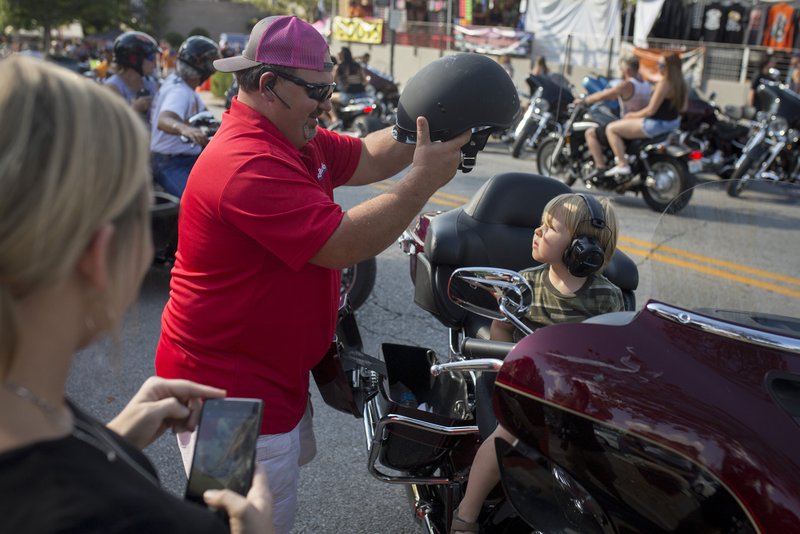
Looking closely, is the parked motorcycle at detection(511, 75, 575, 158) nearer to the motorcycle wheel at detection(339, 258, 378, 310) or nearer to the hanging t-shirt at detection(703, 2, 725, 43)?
the motorcycle wheel at detection(339, 258, 378, 310)

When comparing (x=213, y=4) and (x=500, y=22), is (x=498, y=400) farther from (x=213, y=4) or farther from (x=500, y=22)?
(x=213, y=4)

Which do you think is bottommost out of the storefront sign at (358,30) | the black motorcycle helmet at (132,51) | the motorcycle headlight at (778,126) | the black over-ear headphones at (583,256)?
the storefront sign at (358,30)

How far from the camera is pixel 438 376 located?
320 centimetres

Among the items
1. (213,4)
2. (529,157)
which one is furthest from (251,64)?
(213,4)

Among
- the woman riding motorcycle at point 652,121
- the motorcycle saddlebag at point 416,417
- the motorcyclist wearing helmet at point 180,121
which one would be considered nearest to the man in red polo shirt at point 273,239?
the motorcycle saddlebag at point 416,417

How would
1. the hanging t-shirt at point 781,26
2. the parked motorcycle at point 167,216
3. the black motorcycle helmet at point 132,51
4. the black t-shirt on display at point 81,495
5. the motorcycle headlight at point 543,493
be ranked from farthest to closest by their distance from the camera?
the hanging t-shirt at point 781,26
the black motorcycle helmet at point 132,51
the parked motorcycle at point 167,216
the motorcycle headlight at point 543,493
the black t-shirt on display at point 81,495

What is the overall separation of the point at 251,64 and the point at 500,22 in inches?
1070

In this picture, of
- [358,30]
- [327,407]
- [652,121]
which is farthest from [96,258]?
[358,30]

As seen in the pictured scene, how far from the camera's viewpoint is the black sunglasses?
2.30 metres

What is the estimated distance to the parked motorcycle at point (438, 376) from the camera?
8.60 ft

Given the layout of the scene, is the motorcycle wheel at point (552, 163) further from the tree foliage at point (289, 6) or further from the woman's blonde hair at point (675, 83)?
the tree foliage at point (289, 6)

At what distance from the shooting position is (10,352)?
1.00m

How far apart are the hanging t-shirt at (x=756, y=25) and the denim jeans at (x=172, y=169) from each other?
1787 centimetres

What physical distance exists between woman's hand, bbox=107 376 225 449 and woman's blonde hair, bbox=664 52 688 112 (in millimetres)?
8966
